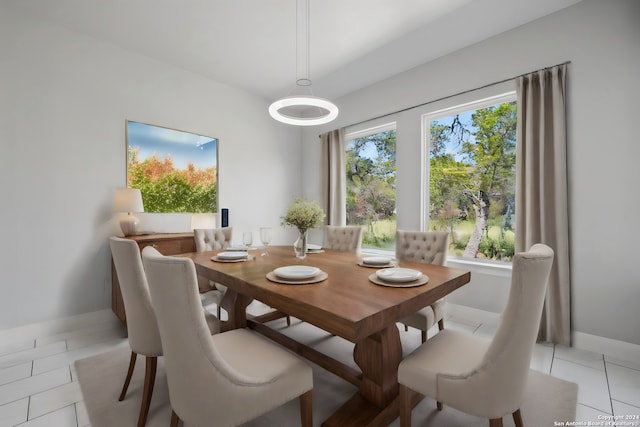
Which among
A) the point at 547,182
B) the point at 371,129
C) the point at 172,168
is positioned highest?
the point at 371,129

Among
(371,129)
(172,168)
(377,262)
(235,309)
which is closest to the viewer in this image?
(377,262)

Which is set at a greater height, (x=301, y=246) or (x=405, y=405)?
(x=301, y=246)

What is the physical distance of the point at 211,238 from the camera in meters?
3.01

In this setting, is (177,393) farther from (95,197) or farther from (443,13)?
(443,13)

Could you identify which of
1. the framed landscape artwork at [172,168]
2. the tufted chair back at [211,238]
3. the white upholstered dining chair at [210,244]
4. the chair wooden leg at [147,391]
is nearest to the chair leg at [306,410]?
the chair wooden leg at [147,391]

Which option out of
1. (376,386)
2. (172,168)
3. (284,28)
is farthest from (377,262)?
(172,168)

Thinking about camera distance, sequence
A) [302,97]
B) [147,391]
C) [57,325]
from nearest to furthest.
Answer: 1. [147,391]
2. [302,97]
3. [57,325]

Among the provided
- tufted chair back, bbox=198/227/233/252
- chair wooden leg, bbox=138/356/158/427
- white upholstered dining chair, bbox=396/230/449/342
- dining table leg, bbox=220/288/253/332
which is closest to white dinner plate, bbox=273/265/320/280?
dining table leg, bbox=220/288/253/332

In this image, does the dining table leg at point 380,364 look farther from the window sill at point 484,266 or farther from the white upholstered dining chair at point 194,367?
the window sill at point 484,266

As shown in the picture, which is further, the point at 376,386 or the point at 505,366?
the point at 376,386

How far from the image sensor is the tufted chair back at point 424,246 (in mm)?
2436

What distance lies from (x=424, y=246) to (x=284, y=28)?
8.08 feet

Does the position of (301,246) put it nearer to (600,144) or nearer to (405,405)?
(405,405)

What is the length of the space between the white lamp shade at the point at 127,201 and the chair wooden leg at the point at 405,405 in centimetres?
291
